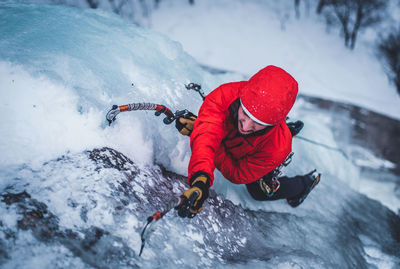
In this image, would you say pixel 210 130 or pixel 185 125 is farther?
pixel 185 125

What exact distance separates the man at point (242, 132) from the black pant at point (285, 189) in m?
0.13

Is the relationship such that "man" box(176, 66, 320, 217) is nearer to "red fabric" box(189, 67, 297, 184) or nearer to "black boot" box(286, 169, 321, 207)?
"red fabric" box(189, 67, 297, 184)

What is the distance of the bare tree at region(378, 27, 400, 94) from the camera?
1175 centimetres

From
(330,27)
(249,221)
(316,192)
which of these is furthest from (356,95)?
(249,221)

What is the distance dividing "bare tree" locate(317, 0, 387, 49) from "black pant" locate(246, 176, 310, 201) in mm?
16419

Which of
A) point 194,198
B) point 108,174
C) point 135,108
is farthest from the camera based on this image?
point 135,108

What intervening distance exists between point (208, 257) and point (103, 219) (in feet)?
2.15

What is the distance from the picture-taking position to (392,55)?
11922mm

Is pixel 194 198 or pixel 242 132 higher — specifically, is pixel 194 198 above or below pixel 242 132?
below

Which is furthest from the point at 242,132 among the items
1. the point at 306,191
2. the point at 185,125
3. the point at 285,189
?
the point at 306,191

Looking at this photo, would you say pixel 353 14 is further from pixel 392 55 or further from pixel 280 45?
pixel 280 45

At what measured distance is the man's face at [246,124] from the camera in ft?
4.37

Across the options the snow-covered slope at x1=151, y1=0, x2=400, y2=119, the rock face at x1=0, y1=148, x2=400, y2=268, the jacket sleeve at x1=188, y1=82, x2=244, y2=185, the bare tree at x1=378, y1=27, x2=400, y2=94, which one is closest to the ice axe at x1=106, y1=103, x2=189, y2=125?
the rock face at x1=0, y1=148, x2=400, y2=268

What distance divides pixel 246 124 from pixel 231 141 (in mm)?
365
